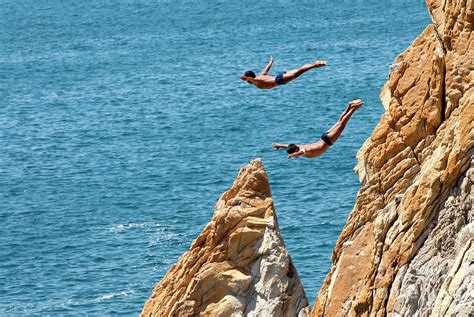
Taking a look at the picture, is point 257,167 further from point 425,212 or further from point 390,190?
point 425,212

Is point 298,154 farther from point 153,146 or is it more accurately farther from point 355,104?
point 153,146

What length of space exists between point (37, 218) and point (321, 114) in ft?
125

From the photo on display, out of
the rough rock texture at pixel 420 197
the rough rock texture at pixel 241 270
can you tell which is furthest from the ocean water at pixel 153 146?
the rough rock texture at pixel 420 197

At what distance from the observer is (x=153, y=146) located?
125 m

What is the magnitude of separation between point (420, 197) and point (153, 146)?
95.4 metres

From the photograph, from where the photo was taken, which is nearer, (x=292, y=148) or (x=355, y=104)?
(x=355, y=104)

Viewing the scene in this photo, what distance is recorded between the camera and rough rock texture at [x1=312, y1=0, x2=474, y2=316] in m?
29.5

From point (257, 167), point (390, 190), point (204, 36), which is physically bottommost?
point (204, 36)

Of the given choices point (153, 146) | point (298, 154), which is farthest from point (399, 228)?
point (153, 146)

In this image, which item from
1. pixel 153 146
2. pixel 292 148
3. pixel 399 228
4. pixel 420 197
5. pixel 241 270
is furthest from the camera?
pixel 153 146

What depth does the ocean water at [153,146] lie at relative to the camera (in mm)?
87312

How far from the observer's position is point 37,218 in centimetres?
10094

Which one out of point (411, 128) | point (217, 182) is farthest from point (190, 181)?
point (411, 128)

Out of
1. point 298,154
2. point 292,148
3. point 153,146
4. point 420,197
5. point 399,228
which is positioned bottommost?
point 153,146
